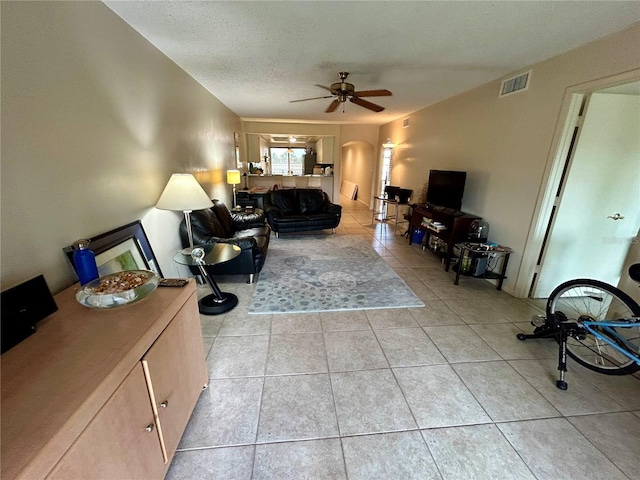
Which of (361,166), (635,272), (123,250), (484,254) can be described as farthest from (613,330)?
(361,166)

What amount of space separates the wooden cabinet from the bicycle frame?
2.70 metres

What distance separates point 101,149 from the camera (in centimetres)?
179

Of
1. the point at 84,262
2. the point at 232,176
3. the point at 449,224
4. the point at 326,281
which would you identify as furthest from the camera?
the point at 232,176

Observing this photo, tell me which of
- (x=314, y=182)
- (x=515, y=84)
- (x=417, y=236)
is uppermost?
(x=515, y=84)

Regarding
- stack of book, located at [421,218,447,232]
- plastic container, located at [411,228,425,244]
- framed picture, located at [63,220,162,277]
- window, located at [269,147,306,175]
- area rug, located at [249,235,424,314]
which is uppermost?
window, located at [269,147,306,175]

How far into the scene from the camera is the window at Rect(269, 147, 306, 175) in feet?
38.5

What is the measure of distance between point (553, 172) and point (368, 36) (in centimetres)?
225

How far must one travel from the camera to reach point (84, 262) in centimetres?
137

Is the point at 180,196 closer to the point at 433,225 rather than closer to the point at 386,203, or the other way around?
the point at 433,225

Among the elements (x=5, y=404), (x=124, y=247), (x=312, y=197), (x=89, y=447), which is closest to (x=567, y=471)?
(x=89, y=447)

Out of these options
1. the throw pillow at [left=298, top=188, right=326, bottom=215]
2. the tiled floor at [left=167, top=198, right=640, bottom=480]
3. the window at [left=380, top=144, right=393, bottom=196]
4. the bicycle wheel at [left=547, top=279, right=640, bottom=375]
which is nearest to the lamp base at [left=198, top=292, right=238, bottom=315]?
Answer: the tiled floor at [left=167, top=198, right=640, bottom=480]

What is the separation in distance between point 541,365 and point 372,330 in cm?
129

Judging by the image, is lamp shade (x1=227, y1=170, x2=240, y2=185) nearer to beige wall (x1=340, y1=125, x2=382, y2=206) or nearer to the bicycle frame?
beige wall (x1=340, y1=125, x2=382, y2=206)

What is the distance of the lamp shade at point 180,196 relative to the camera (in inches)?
89.7
